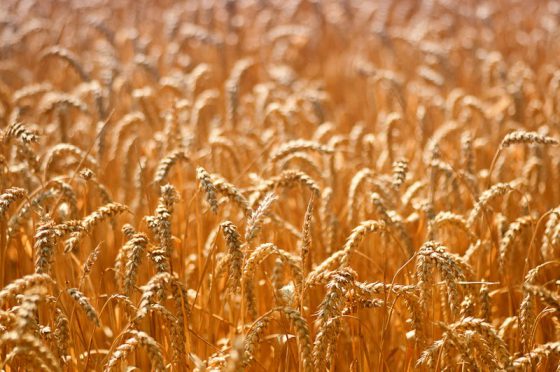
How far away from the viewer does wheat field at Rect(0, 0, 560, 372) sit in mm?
1581

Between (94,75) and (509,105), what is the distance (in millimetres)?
3336

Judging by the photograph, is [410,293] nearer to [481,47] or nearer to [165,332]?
[165,332]

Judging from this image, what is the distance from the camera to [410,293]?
5.23 feet

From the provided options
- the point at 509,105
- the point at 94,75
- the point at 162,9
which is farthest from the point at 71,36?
the point at 509,105

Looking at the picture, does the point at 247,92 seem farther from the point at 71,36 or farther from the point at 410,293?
the point at 410,293

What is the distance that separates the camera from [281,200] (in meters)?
2.74

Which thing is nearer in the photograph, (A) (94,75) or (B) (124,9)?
(A) (94,75)

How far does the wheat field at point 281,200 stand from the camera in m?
1.58

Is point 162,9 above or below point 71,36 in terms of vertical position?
above

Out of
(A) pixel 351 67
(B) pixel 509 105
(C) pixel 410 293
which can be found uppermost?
(A) pixel 351 67

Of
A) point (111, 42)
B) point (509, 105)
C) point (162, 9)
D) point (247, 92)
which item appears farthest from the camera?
point (162, 9)

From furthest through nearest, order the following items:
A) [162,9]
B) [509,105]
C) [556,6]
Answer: [162,9]
[556,6]
[509,105]

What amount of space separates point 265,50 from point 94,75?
1408 millimetres

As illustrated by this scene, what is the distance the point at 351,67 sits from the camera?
18.6ft
